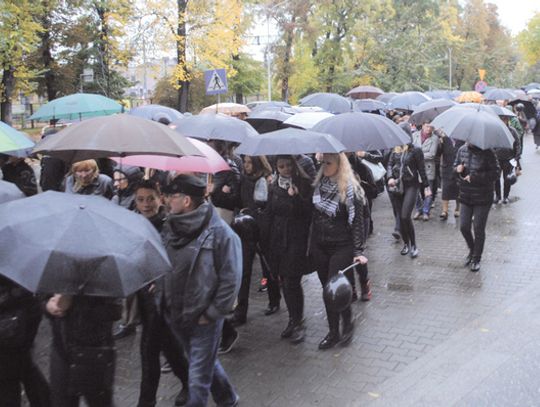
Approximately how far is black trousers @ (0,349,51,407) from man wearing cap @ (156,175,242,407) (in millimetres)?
911

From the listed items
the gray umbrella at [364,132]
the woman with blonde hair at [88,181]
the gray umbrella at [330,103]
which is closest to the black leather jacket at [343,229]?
the gray umbrella at [364,132]

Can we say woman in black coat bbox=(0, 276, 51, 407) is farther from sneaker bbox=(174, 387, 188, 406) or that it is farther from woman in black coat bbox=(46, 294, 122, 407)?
sneaker bbox=(174, 387, 188, 406)

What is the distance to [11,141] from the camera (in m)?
5.35

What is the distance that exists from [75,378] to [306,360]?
244 centimetres

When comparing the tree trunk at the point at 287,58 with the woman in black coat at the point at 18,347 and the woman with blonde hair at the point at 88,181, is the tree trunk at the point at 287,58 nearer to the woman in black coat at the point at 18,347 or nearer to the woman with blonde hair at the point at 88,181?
the woman with blonde hair at the point at 88,181

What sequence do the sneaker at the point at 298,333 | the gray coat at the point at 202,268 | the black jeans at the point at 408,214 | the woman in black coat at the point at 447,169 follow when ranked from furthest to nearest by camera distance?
the woman in black coat at the point at 447,169, the black jeans at the point at 408,214, the sneaker at the point at 298,333, the gray coat at the point at 202,268

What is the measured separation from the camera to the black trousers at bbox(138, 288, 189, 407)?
4.14 metres

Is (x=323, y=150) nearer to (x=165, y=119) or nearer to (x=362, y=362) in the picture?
(x=362, y=362)

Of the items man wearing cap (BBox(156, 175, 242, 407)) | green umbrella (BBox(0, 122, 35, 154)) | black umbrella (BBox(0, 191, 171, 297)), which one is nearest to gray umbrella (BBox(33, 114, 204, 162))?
man wearing cap (BBox(156, 175, 242, 407))

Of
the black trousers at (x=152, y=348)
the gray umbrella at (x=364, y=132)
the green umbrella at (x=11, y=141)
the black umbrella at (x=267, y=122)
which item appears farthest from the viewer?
the black umbrella at (x=267, y=122)

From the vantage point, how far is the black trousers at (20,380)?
148 inches

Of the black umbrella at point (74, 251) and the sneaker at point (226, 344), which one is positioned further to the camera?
the sneaker at point (226, 344)

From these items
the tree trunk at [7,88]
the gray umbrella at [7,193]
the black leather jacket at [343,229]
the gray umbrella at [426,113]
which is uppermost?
the tree trunk at [7,88]

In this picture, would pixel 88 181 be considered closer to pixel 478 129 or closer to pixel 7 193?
pixel 7 193
